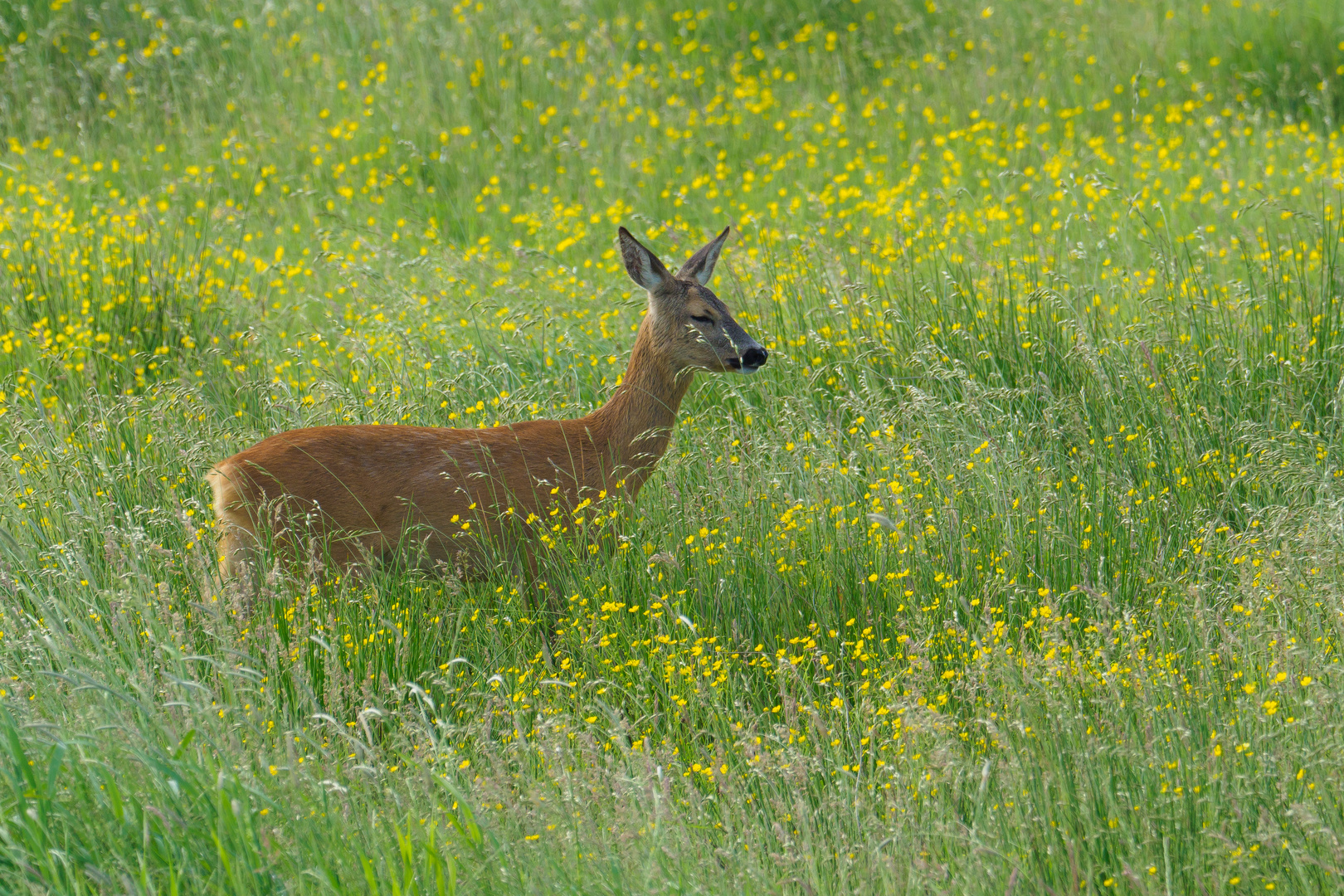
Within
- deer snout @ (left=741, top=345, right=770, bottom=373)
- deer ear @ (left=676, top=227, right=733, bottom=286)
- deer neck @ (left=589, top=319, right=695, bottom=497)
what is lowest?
deer neck @ (left=589, top=319, right=695, bottom=497)

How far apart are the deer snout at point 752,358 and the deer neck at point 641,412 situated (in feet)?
0.84

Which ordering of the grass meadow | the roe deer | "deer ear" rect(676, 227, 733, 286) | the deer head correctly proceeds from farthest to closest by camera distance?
"deer ear" rect(676, 227, 733, 286)
the deer head
the roe deer
the grass meadow

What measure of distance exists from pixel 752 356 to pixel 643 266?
2.02 ft

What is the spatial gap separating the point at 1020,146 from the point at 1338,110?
8.29 ft

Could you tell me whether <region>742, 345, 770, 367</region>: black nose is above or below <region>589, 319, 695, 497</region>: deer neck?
above

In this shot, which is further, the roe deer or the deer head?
the deer head

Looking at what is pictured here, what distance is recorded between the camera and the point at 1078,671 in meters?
3.32

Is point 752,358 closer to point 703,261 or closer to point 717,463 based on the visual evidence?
point 717,463

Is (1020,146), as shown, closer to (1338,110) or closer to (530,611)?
(1338,110)

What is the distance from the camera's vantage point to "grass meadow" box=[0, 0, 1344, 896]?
279 centimetres

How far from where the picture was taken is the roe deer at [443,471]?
4582 mm

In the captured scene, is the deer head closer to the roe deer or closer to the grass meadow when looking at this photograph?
the roe deer

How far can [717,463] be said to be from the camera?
5.30 meters

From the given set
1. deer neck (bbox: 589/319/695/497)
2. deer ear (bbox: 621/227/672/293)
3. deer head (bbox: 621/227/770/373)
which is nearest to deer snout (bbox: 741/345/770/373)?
deer head (bbox: 621/227/770/373)
